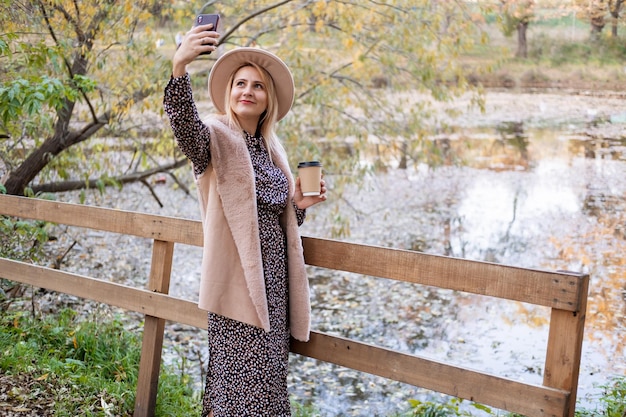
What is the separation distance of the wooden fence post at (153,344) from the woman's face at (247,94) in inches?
38.3

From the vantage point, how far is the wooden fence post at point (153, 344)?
3.41 metres

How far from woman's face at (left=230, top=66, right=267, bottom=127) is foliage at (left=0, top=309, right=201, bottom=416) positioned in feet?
5.48

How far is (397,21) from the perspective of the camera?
7.56m

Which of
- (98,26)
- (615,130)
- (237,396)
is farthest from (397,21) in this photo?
(615,130)

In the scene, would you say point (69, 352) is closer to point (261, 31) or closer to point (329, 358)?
point (329, 358)

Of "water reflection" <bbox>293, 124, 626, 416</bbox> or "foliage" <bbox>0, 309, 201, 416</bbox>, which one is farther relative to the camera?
"water reflection" <bbox>293, 124, 626, 416</bbox>

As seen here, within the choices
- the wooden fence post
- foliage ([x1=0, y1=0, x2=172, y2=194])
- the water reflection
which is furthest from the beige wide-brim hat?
foliage ([x1=0, y1=0, x2=172, y2=194])

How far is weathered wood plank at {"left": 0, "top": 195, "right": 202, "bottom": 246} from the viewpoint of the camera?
10.7 feet

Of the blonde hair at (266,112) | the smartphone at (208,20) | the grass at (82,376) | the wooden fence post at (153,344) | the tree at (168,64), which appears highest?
the tree at (168,64)

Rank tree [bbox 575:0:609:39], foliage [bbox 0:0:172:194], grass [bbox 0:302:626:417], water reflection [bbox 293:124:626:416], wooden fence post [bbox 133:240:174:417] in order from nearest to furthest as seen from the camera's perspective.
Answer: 1. wooden fence post [bbox 133:240:174:417]
2. grass [bbox 0:302:626:417]
3. foliage [bbox 0:0:172:194]
4. water reflection [bbox 293:124:626:416]
5. tree [bbox 575:0:609:39]

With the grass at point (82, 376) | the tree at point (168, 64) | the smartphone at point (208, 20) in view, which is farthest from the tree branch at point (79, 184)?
the smartphone at point (208, 20)

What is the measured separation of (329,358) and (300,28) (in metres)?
5.36

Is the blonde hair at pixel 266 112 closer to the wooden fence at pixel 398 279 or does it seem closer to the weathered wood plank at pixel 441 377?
the wooden fence at pixel 398 279

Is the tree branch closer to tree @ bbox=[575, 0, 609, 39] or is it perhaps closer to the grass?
the grass
